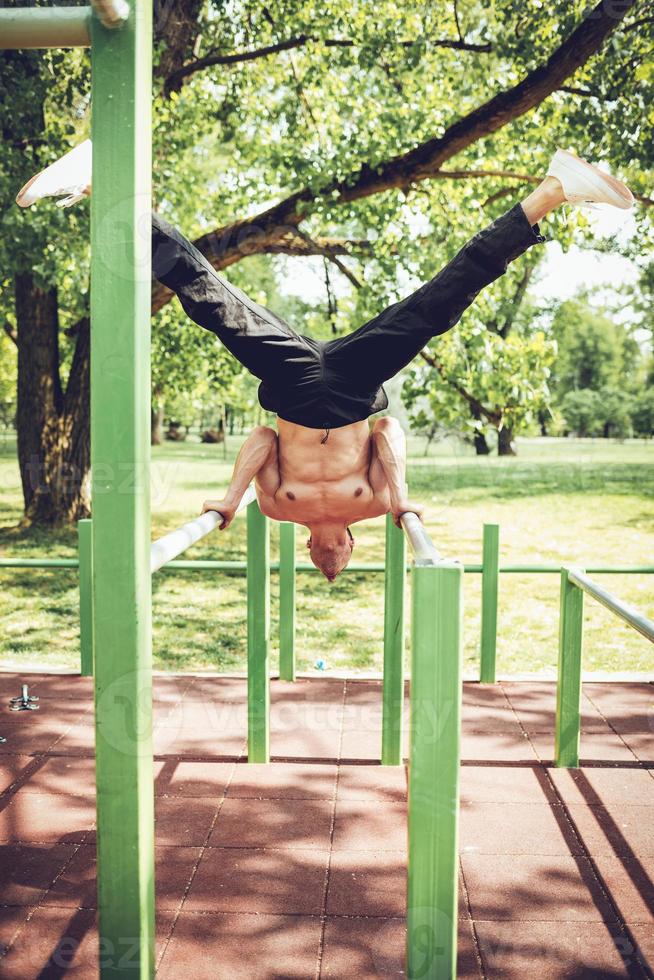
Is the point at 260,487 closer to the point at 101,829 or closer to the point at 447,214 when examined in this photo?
the point at 101,829

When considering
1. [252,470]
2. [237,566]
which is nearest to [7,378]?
[237,566]

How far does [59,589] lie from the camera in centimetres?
925

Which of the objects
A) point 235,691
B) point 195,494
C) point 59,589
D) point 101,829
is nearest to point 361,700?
point 235,691

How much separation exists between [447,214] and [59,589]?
5544 millimetres

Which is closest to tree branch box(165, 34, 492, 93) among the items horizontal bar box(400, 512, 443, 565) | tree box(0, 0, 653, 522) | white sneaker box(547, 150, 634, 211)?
tree box(0, 0, 653, 522)

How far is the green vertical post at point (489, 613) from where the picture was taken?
5.31 meters

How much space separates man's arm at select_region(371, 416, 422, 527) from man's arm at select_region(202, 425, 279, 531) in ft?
1.18

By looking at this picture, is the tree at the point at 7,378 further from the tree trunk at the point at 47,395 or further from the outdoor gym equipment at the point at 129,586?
the outdoor gym equipment at the point at 129,586

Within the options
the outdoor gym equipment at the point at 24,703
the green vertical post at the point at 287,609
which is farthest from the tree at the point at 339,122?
the outdoor gym equipment at the point at 24,703

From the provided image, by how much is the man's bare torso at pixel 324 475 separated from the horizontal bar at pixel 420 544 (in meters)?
0.55

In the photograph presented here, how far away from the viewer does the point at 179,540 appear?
2244mm

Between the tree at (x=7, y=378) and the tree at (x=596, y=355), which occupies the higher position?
the tree at (x=596, y=355)

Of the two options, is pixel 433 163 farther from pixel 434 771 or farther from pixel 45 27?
pixel 434 771

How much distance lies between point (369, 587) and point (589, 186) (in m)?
8.12
